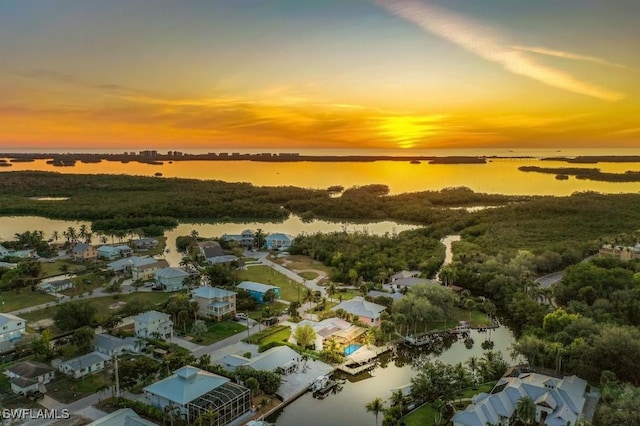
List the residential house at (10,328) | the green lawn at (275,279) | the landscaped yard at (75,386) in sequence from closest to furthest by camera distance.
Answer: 1. the landscaped yard at (75,386)
2. the residential house at (10,328)
3. the green lawn at (275,279)

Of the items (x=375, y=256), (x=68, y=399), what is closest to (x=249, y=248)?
(x=375, y=256)

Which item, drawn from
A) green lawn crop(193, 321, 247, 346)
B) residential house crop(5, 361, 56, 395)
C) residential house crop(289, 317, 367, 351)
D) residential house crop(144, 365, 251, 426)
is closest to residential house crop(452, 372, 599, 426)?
residential house crop(289, 317, 367, 351)

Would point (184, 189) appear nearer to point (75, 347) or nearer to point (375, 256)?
point (375, 256)

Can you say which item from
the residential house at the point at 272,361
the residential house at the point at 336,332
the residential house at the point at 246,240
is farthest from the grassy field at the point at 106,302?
the residential house at the point at 246,240

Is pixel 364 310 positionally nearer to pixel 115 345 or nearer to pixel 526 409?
pixel 526 409

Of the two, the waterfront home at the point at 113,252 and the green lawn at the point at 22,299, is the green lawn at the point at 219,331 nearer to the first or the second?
the green lawn at the point at 22,299

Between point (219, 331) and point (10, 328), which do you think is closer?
point (10, 328)

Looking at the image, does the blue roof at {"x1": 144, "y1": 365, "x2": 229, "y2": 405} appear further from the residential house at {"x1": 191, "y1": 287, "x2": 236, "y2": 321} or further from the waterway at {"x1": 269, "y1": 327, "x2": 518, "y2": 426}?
the residential house at {"x1": 191, "y1": 287, "x2": 236, "y2": 321}

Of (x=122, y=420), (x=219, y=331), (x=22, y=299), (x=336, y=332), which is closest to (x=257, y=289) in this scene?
(x=219, y=331)
